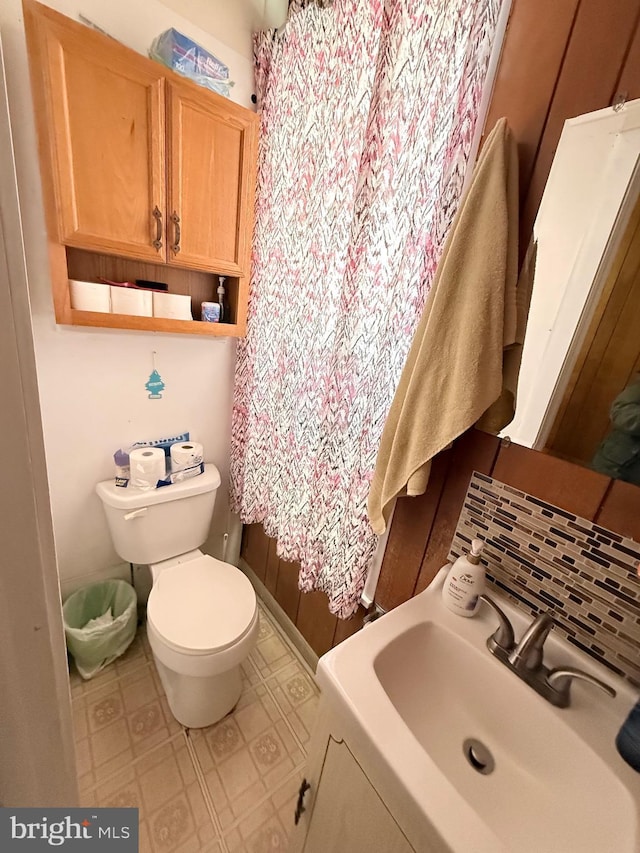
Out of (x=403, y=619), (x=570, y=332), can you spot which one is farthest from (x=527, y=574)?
(x=570, y=332)

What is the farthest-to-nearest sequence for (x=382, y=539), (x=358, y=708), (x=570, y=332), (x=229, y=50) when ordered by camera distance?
(x=229, y=50), (x=382, y=539), (x=570, y=332), (x=358, y=708)

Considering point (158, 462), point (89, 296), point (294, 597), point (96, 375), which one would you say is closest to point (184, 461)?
point (158, 462)

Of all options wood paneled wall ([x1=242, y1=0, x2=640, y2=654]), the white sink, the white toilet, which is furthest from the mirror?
the white toilet

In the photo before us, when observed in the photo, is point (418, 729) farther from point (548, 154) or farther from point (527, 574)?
point (548, 154)

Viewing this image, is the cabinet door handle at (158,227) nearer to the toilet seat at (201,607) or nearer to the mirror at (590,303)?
the mirror at (590,303)

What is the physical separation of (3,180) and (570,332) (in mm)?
900

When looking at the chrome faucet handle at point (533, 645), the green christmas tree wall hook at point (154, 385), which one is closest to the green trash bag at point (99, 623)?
the green christmas tree wall hook at point (154, 385)

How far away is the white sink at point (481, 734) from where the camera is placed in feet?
1.70

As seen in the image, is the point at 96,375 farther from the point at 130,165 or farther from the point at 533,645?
the point at 533,645

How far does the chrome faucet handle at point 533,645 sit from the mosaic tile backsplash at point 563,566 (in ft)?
0.26

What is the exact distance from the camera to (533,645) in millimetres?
700

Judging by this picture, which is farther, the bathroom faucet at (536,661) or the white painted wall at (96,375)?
the white painted wall at (96,375)

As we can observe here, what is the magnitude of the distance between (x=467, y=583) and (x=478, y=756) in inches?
12.7

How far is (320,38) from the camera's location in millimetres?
984
